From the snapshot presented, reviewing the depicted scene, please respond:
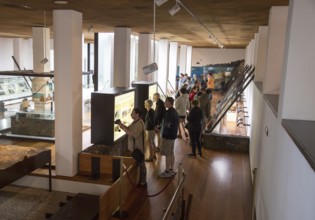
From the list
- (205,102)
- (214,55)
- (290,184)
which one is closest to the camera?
(290,184)

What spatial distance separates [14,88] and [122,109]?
12.0ft

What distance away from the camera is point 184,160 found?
7.87 meters

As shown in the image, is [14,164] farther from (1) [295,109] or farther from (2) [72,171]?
(1) [295,109]

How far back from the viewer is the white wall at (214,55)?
23.0m

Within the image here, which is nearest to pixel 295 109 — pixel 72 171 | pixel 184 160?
pixel 72 171

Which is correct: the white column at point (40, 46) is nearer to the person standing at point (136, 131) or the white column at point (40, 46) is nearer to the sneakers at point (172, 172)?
the person standing at point (136, 131)

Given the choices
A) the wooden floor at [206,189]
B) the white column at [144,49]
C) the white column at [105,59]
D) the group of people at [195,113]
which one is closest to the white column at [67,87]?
the wooden floor at [206,189]

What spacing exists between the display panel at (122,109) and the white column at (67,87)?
3.17ft

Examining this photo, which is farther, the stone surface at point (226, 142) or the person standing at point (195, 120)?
the stone surface at point (226, 142)

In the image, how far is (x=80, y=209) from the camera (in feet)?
17.4

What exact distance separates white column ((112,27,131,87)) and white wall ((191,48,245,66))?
616 inches

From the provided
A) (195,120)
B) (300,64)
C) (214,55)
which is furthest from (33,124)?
(214,55)

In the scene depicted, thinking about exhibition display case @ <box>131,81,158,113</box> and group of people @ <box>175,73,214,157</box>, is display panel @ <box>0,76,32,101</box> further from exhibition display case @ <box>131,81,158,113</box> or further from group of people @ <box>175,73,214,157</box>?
group of people @ <box>175,73,214,157</box>

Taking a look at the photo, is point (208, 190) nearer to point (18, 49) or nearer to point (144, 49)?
point (144, 49)
